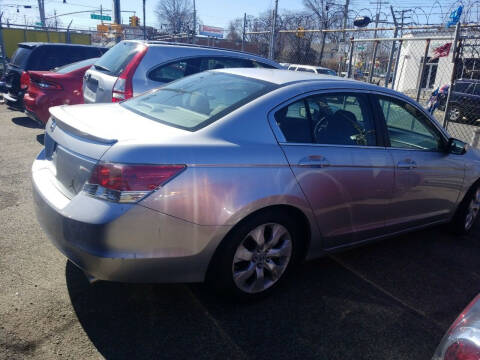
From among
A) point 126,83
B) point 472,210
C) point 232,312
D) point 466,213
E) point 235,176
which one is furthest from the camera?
point 126,83

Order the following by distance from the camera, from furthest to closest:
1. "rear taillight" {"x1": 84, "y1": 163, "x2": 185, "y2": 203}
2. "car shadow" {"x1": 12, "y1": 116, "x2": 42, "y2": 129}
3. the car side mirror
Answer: "car shadow" {"x1": 12, "y1": 116, "x2": 42, "y2": 129}, the car side mirror, "rear taillight" {"x1": 84, "y1": 163, "x2": 185, "y2": 203}

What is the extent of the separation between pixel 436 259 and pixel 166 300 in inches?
105

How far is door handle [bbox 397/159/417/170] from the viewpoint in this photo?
3530mm

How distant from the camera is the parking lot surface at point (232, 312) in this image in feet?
8.02

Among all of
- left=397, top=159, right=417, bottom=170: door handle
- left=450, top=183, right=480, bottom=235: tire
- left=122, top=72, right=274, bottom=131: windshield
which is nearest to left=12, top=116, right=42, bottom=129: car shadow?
left=122, top=72, right=274, bottom=131: windshield

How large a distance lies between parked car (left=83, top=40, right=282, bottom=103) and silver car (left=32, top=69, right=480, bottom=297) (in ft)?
6.80

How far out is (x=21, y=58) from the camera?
920 cm

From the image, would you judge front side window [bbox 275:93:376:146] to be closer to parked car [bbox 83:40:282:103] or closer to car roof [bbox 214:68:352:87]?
car roof [bbox 214:68:352:87]

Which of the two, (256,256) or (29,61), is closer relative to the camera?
(256,256)

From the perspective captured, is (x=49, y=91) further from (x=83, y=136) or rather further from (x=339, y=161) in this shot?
(x=339, y=161)

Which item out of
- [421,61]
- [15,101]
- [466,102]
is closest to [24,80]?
[15,101]

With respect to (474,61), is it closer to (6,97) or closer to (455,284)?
(455,284)

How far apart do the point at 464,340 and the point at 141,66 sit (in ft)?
16.8

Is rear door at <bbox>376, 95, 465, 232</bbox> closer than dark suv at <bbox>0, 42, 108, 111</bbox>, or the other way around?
rear door at <bbox>376, 95, 465, 232</bbox>
